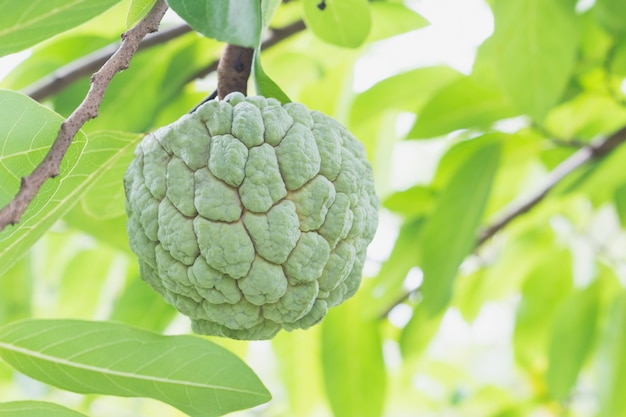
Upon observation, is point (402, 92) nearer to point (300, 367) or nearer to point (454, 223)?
point (454, 223)

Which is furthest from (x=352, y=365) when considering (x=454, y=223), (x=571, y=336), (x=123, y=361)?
(x=123, y=361)

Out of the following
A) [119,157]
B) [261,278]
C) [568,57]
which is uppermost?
[568,57]

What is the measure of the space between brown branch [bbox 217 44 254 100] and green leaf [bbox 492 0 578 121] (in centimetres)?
93

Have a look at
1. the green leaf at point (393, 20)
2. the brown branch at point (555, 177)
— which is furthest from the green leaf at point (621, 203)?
the green leaf at point (393, 20)

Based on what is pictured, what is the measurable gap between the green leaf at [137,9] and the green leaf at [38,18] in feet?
0.17

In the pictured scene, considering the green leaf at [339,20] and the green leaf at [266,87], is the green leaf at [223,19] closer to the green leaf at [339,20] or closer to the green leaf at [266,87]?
the green leaf at [266,87]

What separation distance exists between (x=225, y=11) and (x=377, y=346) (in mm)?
1886

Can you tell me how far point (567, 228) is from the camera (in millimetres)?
3352

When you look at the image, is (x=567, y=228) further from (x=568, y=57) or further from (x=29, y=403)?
(x=29, y=403)

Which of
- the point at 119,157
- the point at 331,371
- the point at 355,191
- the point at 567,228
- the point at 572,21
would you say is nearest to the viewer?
the point at 355,191

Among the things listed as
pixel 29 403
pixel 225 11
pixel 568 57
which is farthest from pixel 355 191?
pixel 568 57

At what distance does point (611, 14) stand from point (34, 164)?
157cm

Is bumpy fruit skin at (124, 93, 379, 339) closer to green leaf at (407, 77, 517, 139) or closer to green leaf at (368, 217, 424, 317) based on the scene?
green leaf at (407, 77, 517, 139)

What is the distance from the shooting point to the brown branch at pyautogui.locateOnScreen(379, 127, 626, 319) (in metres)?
2.42
